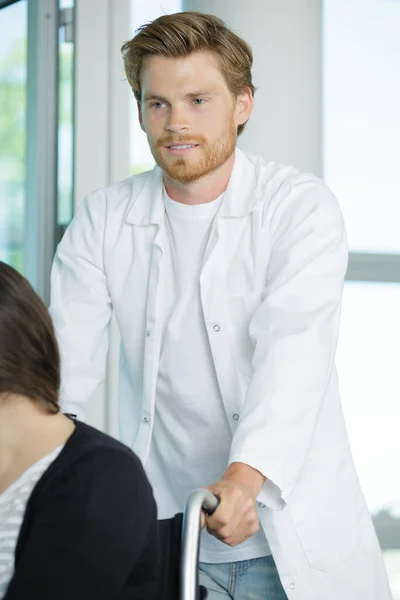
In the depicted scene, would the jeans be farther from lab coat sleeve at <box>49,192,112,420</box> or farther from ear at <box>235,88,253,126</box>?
ear at <box>235,88,253,126</box>

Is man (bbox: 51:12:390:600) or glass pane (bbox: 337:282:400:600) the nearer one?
man (bbox: 51:12:390:600)

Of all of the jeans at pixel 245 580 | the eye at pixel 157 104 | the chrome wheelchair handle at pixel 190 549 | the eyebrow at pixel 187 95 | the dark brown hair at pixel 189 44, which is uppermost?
the dark brown hair at pixel 189 44

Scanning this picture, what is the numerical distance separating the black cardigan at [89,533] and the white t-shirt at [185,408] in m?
0.58

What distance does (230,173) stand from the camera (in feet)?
5.93

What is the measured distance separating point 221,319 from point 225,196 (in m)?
0.26

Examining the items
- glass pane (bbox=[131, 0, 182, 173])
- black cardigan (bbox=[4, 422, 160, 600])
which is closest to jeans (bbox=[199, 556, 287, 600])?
black cardigan (bbox=[4, 422, 160, 600])

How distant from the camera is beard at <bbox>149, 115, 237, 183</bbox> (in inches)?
65.7

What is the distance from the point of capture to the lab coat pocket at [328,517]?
5.22 feet

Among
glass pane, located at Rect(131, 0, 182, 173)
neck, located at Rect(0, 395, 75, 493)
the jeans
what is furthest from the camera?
glass pane, located at Rect(131, 0, 182, 173)

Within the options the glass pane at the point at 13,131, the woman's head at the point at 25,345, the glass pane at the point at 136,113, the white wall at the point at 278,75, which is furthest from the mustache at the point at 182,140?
the glass pane at the point at 13,131

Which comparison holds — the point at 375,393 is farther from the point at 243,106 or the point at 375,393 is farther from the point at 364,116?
the point at 243,106

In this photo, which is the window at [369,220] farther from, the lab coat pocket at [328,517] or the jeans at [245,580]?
the jeans at [245,580]

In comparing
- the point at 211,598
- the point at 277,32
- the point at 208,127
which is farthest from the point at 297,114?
the point at 211,598

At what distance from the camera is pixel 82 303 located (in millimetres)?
1800
